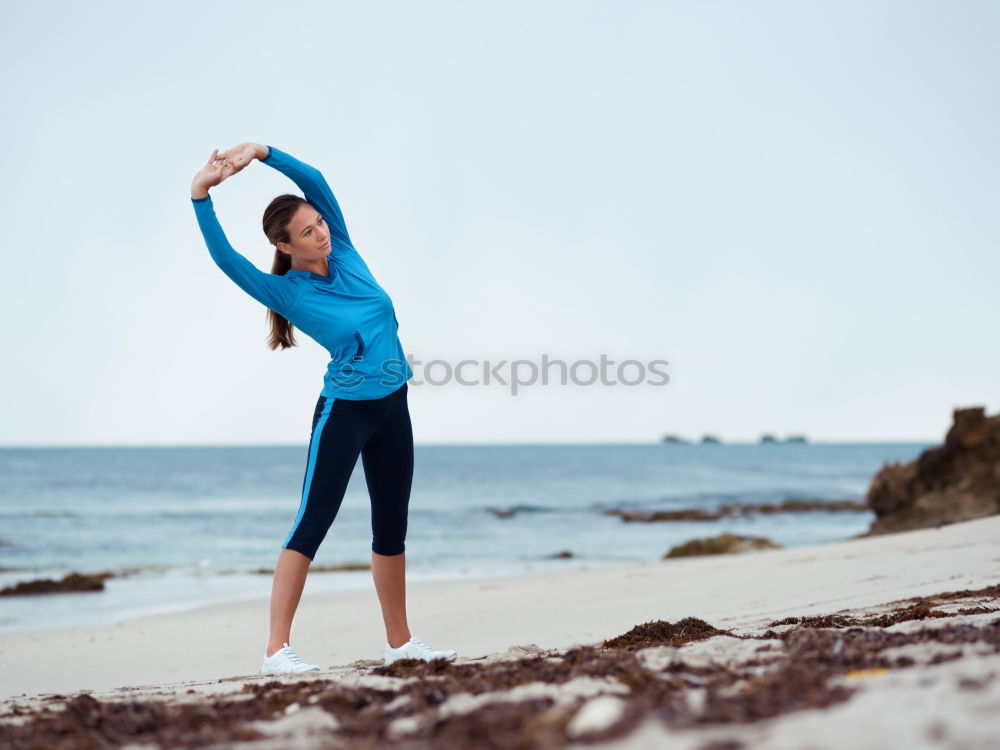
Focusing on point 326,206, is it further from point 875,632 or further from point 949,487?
point 949,487

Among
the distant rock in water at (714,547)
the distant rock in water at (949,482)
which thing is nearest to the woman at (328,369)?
the distant rock in water at (714,547)

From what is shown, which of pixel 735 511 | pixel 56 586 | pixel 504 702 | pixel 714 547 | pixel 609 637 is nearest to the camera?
pixel 504 702

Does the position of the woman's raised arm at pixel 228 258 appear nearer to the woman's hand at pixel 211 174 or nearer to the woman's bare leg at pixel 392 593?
the woman's hand at pixel 211 174

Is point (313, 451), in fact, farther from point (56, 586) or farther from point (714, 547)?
point (714, 547)

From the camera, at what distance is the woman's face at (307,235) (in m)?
3.43

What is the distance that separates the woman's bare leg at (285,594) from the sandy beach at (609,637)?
6.9 inches

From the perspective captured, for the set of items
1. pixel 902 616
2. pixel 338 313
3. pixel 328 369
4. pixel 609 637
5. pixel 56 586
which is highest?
pixel 338 313

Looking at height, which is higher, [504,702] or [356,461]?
[356,461]

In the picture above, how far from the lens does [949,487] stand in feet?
42.0

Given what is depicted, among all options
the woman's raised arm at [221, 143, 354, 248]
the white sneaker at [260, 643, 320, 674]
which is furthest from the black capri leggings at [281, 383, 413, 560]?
the woman's raised arm at [221, 143, 354, 248]

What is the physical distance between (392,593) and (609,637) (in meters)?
1.53

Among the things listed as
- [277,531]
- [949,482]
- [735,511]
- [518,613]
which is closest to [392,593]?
[518,613]

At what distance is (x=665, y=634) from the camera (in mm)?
3646

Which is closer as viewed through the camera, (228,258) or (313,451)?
(228,258)
